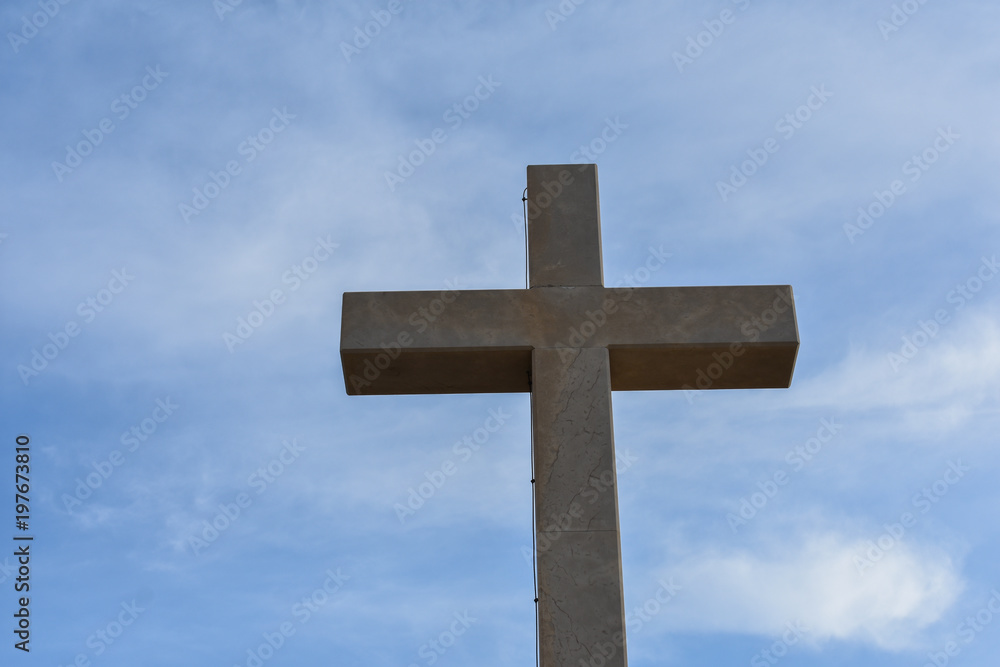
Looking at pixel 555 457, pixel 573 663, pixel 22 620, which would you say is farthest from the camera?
pixel 22 620

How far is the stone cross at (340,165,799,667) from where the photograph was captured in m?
6.66

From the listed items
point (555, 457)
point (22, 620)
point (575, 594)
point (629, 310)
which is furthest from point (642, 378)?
point (22, 620)

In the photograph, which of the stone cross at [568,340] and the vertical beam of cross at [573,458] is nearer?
the vertical beam of cross at [573,458]

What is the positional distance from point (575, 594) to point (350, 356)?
196 cm

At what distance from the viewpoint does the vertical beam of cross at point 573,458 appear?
6.05 meters

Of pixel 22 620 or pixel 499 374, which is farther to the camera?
pixel 22 620

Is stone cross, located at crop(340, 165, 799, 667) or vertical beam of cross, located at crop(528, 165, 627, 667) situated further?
stone cross, located at crop(340, 165, 799, 667)

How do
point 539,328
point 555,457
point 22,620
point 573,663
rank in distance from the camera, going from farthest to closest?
point 22,620 < point 539,328 < point 555,457 < point 573,663

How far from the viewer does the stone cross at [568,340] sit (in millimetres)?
6656

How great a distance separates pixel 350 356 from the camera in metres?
7.00

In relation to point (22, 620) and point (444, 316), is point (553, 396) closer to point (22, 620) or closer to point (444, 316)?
point (444, 316)

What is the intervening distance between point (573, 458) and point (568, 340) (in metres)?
0.77

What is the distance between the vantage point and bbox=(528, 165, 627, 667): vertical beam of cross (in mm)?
6055

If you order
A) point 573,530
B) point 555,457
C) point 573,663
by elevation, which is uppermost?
point 555,457
